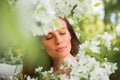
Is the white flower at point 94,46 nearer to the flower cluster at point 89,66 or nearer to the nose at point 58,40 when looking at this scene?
the flower cluster at point 89,66

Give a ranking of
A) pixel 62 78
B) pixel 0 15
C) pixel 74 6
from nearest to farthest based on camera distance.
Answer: pixel 0 15 < pixel 74 6 < pixel 62 78

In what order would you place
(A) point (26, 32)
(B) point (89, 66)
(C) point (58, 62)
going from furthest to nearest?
1. (C) point (58, 62)
2. (B) point (89, 66)
3. (A) point (26, 32)

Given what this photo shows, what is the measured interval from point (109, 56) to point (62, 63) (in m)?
0.17

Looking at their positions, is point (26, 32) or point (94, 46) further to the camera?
point (94, 46)

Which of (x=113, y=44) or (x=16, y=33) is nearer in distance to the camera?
(x=16, y=33)

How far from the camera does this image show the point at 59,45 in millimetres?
939

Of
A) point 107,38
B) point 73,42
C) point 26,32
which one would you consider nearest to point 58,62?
point 73,42

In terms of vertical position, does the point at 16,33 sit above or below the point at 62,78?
below

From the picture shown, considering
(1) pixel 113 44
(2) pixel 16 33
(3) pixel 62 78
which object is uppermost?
(1) pixel 113 44

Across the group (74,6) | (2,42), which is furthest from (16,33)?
(74,6)

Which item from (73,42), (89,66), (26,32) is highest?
(73,42)

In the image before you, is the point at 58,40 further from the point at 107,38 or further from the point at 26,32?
the point at 26,32

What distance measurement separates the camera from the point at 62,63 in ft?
3.27

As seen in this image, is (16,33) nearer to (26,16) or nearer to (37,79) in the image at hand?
(26,16)
